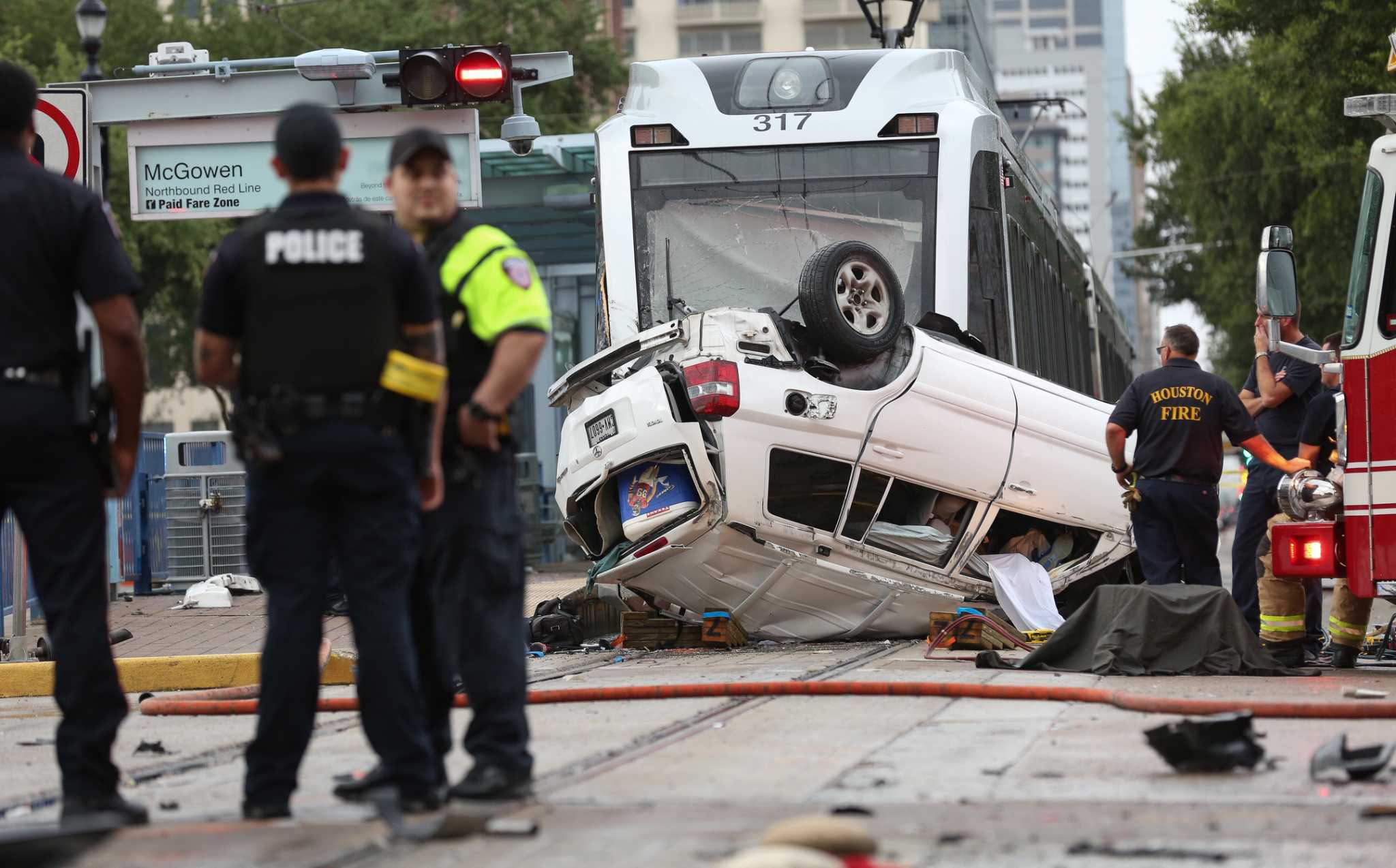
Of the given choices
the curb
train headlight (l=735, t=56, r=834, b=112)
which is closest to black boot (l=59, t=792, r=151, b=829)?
the curb

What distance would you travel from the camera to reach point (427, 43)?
42.4 m

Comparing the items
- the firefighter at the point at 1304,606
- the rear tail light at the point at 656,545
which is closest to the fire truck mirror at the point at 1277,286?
A: the firefighter at the point at 1304,606

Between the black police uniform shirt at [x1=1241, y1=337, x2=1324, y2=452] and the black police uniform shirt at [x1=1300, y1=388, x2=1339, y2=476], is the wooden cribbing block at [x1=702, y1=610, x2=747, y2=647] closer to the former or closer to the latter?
the black police uniform shirt at [x1=1241, y1=337, x2=1324, y2=452]

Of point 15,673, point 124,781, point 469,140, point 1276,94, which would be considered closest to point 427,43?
point 1276,94

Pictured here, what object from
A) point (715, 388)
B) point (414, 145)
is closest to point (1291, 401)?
point (715, 388)

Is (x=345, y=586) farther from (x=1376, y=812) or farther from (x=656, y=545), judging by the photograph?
(x=656, y=545)

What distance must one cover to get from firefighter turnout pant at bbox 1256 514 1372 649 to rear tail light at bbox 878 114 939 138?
130 inches

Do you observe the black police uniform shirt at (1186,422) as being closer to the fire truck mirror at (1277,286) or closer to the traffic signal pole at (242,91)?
the fire truck mirror at (1277,286)

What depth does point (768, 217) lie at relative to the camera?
12.4 meters

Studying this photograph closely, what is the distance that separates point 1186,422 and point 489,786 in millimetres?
6106

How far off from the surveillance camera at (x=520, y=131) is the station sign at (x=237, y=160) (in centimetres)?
26

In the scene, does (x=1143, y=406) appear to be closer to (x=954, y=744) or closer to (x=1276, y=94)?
(x=954, y=744)

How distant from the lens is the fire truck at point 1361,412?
29.3 feet

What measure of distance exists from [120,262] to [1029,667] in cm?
539
